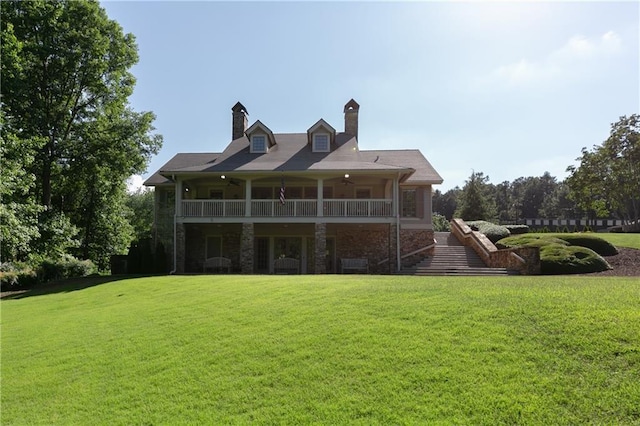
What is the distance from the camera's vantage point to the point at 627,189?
108 ft

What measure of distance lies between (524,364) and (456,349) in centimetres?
79

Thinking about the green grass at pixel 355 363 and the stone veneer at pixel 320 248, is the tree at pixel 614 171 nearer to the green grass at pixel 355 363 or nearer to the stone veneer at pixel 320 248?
the stone veneer at pixel 320 248

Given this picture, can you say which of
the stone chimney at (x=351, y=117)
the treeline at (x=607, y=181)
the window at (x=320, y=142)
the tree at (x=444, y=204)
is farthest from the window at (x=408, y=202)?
the tree at (x=444, y=204)

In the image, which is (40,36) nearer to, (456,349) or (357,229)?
(357,229)

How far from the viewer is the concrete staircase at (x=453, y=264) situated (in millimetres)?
15500

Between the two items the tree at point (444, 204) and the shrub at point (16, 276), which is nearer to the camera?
the shrub at point (16, 276)

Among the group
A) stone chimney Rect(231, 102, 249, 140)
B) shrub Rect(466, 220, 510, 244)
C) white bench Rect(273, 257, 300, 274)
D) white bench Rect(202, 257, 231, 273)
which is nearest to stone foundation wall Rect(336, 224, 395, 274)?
white bench Rect(273, 257, 300, 274)

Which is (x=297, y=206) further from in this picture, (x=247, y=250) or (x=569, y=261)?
(x=569, y=261)

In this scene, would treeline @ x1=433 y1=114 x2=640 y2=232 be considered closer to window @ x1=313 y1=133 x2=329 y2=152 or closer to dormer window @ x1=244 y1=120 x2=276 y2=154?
window @ x1=313 y1=133 x2=329 y2=152

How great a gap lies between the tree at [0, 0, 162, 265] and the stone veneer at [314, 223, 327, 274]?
46.0 ft

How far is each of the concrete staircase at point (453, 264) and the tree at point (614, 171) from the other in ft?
77.4

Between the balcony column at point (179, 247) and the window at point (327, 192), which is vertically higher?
the window at point (327, 192)

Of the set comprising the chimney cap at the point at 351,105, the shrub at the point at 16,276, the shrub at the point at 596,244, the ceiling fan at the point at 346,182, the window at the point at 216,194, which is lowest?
the shrub at the point at 16,276

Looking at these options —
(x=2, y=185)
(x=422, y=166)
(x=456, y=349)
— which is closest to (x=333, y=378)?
(x=456, y=349)
